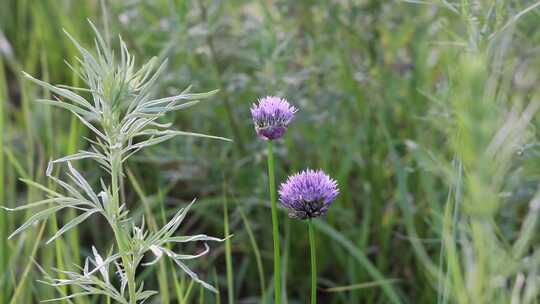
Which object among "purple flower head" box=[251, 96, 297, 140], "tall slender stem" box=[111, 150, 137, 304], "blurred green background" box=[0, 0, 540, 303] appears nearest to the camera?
"tall slender stem" box=[111, 150, 137, 304]

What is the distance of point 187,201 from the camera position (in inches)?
104

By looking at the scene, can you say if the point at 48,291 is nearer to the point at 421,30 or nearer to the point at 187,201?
the point at 187,201

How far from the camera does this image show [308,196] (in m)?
1.26

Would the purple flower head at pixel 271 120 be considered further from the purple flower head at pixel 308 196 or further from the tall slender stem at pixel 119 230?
the tall slender stem at pixel 119 230

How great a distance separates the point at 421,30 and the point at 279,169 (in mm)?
648

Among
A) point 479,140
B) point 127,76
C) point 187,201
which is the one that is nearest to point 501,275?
point 479,140

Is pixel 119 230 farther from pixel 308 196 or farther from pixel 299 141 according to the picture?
pixel 299 141

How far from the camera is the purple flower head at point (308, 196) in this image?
4.11 ft

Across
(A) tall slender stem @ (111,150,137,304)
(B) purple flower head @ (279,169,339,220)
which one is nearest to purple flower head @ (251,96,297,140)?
(B) purple flower head @ (279,169,339,220)

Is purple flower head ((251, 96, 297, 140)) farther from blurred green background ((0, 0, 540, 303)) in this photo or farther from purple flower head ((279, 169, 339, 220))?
blurred green background ((0, 0, 540, 303))

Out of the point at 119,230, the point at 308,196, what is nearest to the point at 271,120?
the point at 308,196

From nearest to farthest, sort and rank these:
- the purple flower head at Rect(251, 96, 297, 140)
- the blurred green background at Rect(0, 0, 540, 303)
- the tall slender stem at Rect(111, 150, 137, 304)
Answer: the tall slender stem at Rect(111, 150, 137, 304), the purple flower head at Rect(251, 96, 297, 140), the blurred green background at Rect(0, 0, 540, 303)

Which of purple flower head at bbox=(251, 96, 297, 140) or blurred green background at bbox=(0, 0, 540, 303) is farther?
blurred green background at bbox=(0, 0, 540, 303)

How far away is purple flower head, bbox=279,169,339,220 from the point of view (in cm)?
125
